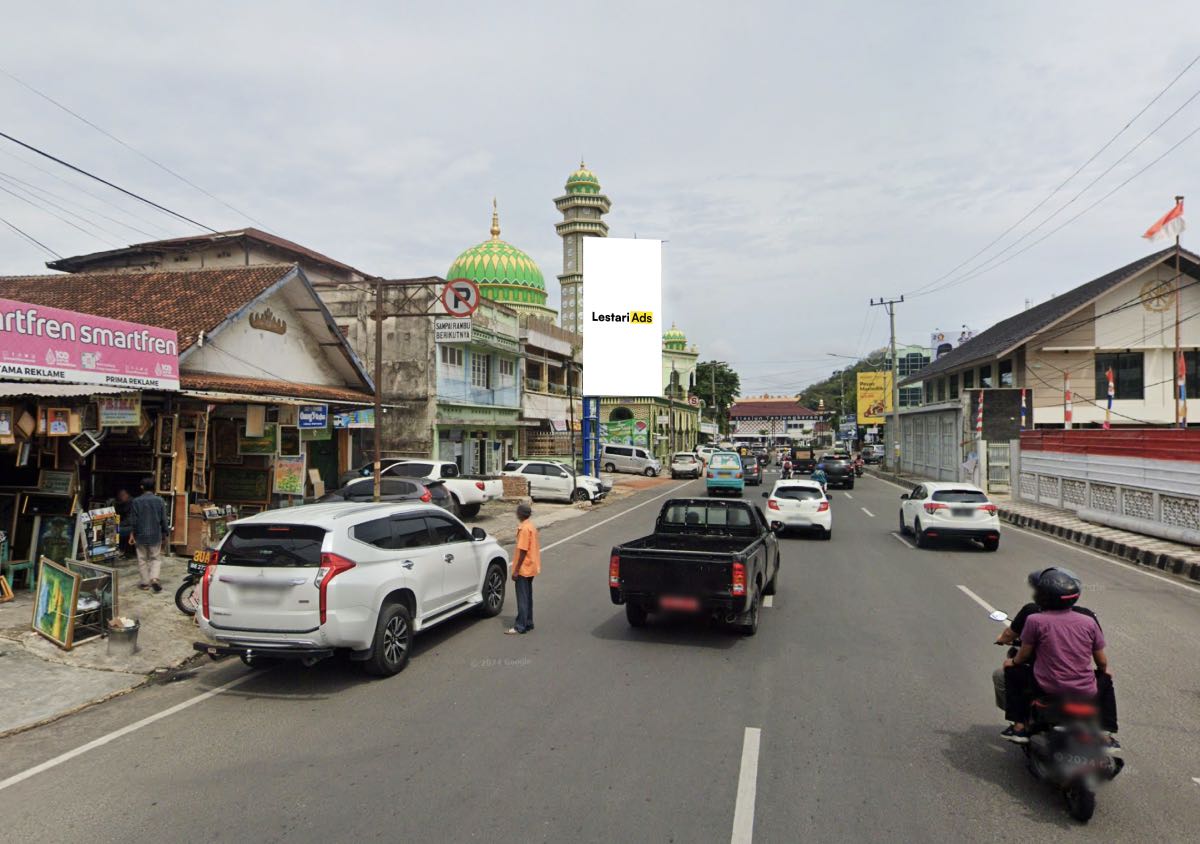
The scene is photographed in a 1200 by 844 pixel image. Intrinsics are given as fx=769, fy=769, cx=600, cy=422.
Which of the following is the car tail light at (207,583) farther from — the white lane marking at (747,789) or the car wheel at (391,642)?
the white lane marking at (747,789)

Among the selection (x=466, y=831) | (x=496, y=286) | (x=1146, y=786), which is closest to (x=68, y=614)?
(x=466, y=831)

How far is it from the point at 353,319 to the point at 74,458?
17.8 metres

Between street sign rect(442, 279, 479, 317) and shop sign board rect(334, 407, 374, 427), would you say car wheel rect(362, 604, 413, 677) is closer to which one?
shop sign board rect(334, 407, 374, 427)

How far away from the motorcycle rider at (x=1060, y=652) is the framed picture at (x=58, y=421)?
11.5 meters

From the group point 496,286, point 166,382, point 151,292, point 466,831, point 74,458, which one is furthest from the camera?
point 496,286

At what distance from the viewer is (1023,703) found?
5047mm

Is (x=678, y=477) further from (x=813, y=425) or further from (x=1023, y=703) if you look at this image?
(x=813, y=425)

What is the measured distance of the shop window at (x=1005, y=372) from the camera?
37.7 m

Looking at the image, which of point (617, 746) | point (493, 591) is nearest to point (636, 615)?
point (493, 591)

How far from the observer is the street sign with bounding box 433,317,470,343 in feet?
86.6

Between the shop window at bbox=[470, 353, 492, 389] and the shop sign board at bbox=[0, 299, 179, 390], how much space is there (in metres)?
18.4

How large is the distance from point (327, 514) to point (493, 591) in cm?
302

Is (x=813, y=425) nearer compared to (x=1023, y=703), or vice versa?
(x=1023, y=703)

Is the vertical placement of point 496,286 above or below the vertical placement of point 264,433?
above
